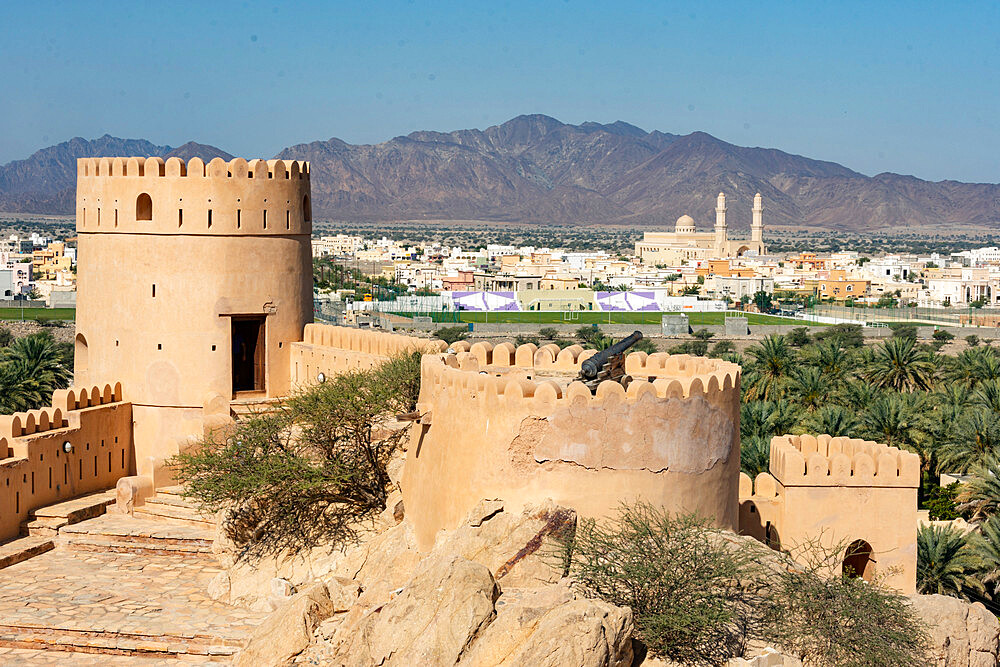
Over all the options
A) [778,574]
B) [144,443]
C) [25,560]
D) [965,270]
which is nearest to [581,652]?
[778,574]

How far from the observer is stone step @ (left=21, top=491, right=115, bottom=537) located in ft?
60.0

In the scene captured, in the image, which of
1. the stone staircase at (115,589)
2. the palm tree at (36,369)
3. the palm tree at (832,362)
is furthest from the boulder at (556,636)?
the palm tree at (832,362)

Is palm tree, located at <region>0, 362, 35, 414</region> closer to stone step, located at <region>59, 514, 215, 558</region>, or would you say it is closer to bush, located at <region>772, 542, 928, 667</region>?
stone step, located at <region>59, 514, 215, 558</region>

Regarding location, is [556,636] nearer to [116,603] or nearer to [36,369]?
[116,603]

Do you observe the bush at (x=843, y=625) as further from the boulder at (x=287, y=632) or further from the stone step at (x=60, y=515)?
the stone step at (x=60, y=515)

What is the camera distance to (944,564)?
66.6 ft

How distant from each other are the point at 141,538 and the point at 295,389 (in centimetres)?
391

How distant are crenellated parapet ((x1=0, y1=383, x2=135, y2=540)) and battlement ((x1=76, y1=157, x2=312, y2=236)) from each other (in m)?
2.92

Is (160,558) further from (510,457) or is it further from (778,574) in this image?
(778,574)

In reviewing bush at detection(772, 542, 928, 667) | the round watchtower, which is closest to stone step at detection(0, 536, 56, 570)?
the round watchtower

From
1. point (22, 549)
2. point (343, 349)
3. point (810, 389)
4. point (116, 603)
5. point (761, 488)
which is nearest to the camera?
point (116, 603)

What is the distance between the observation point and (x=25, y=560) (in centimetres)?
1742

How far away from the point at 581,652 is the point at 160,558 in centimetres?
902

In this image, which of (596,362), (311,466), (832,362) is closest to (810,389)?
(832,362)
